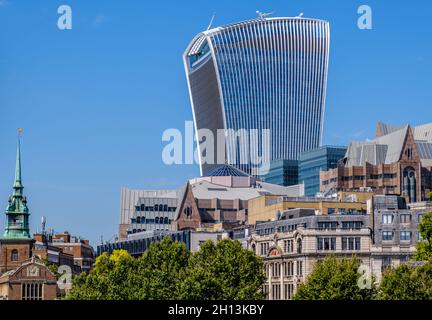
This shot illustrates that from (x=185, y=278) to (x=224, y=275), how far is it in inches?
276

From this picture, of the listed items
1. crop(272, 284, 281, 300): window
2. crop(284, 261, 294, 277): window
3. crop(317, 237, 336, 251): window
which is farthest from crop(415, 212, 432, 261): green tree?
crop(272, 284, 281, 300): window

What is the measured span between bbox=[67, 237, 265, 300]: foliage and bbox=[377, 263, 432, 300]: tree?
2000 cm

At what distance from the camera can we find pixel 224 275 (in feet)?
431

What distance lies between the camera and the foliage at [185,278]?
121375 mm

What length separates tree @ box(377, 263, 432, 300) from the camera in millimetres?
96863

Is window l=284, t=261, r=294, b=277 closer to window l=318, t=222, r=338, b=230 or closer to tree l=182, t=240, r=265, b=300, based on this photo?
window l=318, t=222, r=338, b=230

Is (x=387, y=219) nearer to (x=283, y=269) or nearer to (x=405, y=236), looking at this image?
(x=405, y=236)

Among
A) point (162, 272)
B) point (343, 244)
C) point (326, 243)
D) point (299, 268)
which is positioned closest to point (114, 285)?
point (162, 272)

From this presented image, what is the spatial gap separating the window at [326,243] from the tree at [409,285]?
2403 inches

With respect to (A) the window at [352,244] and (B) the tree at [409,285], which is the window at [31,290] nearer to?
(A) the window at [352,244]

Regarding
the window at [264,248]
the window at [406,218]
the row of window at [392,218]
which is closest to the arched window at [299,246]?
the row of window at [392,218]

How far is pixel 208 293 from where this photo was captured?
121m
